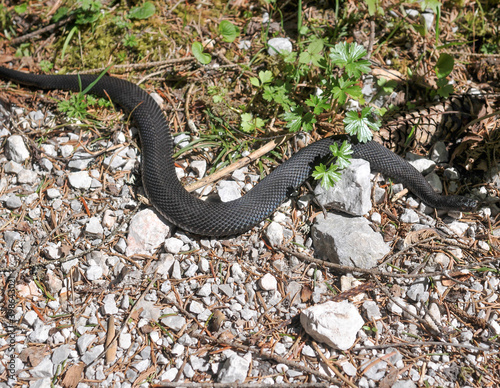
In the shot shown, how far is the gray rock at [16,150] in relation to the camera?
3852mm

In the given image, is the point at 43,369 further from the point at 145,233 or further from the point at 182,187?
the point at 182,187

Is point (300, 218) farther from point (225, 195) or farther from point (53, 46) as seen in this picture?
point (53, 46)

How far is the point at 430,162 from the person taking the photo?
4.03 meters

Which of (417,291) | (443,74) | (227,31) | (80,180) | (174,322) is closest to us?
(174,322)

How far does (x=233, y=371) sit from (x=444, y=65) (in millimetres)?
3666

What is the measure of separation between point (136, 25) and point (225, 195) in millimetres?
2509

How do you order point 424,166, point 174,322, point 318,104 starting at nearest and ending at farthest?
point 174,322
point 318,104
point 424,166

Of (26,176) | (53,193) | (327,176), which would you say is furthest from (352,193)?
(26,176)

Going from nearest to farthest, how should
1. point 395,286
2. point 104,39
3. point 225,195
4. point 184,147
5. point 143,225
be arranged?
point 395,286
point 143,225
point 225,195
point 184,147
point 104,39

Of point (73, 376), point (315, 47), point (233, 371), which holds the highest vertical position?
point (315, 47)

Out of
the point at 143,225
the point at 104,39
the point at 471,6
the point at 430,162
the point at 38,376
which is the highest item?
the point at 471,6

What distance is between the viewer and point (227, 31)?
4.16 m

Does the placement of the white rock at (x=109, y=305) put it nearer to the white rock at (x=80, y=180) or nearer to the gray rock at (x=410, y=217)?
the white rock at (x=80, y=180)

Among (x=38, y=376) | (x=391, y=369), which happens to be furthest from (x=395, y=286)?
(x=38, y=376)
